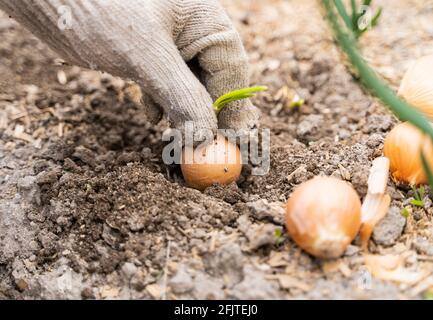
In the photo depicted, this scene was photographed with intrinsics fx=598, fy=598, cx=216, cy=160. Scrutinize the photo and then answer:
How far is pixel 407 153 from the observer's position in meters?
1.68

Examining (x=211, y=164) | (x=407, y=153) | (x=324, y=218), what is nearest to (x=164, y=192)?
(x=211, y=164)

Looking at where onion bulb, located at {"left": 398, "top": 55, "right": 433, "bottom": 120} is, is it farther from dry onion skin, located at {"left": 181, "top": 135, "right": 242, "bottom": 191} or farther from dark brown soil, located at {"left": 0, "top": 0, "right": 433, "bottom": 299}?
dry onion skin, located at {"left": 181, "top": 135, "right": 242, "bottom": 191}

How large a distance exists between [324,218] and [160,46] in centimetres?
67

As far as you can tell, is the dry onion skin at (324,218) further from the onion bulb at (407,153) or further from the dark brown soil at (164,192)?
the onion bulb at (407,153)

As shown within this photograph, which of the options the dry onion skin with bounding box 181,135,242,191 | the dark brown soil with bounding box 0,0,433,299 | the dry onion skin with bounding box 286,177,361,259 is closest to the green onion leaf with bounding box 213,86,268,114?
the dry onion skin with bounding box 181,135,242,191

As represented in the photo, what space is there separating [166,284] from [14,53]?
1528 millimetres

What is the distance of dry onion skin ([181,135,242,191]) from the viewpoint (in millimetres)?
1796

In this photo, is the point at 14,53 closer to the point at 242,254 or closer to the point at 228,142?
the point at 228,142

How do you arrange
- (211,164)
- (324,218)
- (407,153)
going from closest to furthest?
1. (324,218)
2. (407,153)
3. (211,164)

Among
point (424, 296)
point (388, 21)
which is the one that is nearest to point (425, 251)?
point (424, 296)

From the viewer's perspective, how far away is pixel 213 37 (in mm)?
1819

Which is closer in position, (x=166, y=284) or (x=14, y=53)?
(x=166, y=284)

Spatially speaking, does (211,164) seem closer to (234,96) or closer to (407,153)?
(234,96)
